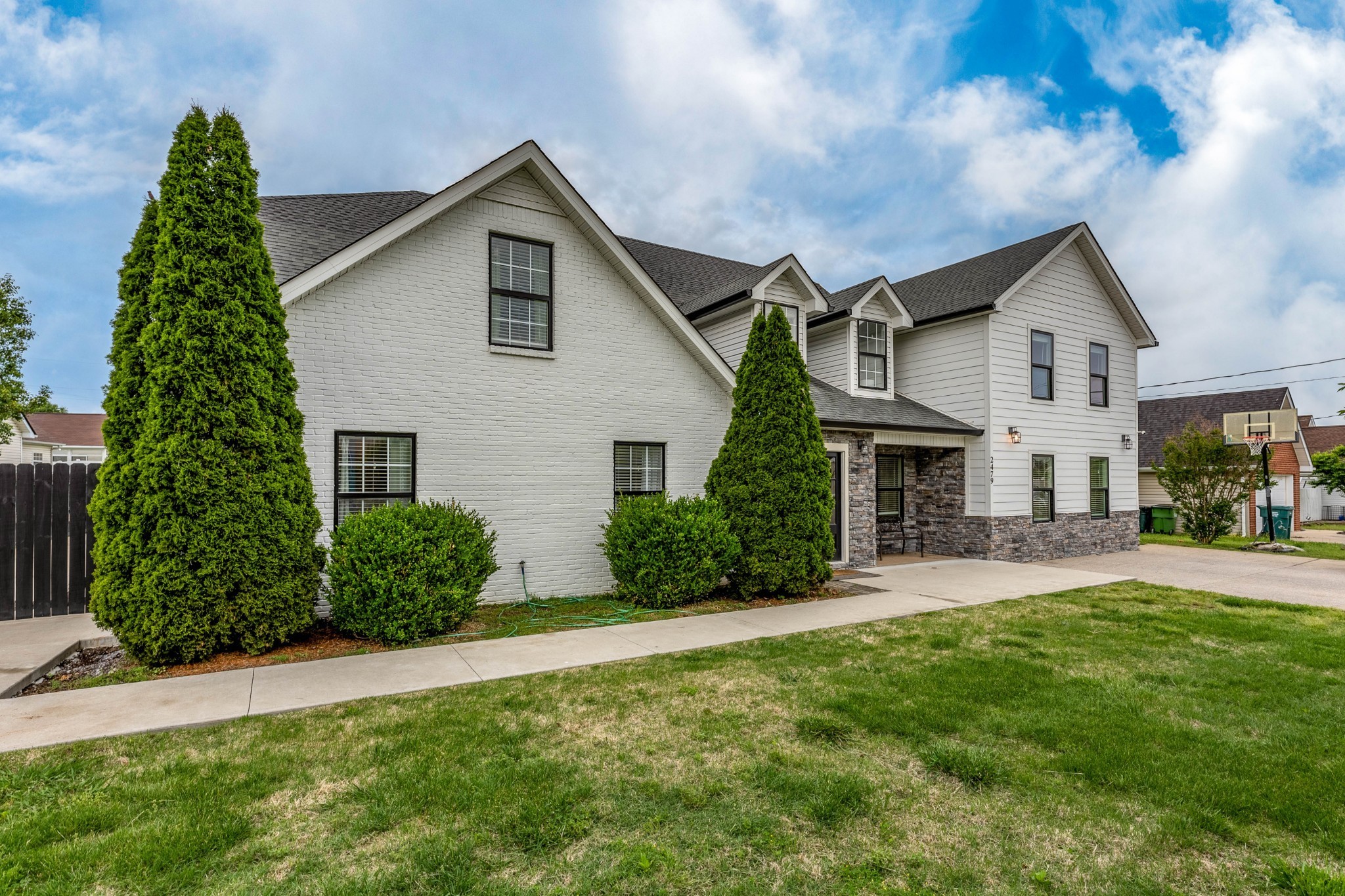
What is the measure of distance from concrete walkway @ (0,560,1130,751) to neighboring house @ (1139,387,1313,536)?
20.9 meters

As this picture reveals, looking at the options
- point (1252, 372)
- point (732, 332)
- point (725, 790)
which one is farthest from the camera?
point (1252, 372)

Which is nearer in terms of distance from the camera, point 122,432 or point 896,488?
point 122,432

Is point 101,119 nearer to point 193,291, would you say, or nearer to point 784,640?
point 193,291

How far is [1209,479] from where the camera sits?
17.8 m

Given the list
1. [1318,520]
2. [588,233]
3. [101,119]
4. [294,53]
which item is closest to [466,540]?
[588,233]

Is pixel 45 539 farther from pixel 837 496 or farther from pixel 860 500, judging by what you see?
pixel 860 500

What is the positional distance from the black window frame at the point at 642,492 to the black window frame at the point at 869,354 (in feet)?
18.4

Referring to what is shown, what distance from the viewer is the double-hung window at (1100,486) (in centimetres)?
1566

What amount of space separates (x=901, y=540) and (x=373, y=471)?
11.6m

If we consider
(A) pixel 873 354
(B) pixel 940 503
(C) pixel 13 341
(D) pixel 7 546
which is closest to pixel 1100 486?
(B) pixel 940 503

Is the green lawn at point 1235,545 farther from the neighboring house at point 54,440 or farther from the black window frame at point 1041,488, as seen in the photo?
the neighboring house at point 54,440

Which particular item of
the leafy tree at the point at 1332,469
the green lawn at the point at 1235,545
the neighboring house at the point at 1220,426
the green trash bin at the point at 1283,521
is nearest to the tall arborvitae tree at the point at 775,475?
the green lawn at the point at 1235,545

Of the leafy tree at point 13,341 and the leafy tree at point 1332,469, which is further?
the leafy tree at point 1332,469

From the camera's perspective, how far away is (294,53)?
36.9 ft
